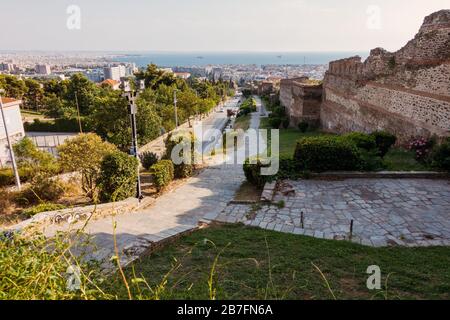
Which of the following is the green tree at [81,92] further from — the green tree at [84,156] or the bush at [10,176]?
the green tree at [84,156]

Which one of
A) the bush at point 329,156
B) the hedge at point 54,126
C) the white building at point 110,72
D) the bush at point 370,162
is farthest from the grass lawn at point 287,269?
the white building at point 110,72

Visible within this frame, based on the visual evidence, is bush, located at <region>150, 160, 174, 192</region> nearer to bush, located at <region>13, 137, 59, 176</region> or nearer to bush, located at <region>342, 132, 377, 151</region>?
bush, located at <region>342, 132, 377, 151</region>

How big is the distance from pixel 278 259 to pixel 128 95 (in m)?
6.50

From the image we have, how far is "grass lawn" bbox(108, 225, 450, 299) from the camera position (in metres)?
3.83

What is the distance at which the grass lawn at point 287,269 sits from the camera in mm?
3832

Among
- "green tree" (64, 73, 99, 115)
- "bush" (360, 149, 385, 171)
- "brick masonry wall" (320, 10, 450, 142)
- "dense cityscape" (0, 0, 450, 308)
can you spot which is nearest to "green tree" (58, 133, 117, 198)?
"dense cityscape" (0, 0, 450, 308)

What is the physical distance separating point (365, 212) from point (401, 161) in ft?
16.8

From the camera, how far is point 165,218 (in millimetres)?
8000

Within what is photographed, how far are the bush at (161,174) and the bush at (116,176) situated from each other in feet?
3.56

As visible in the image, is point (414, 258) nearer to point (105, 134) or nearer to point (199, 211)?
point (199, 211)

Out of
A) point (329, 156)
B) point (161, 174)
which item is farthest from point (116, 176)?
point (329, 156)

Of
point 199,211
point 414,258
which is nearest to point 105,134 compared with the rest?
point 199,211

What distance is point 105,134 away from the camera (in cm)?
2278
